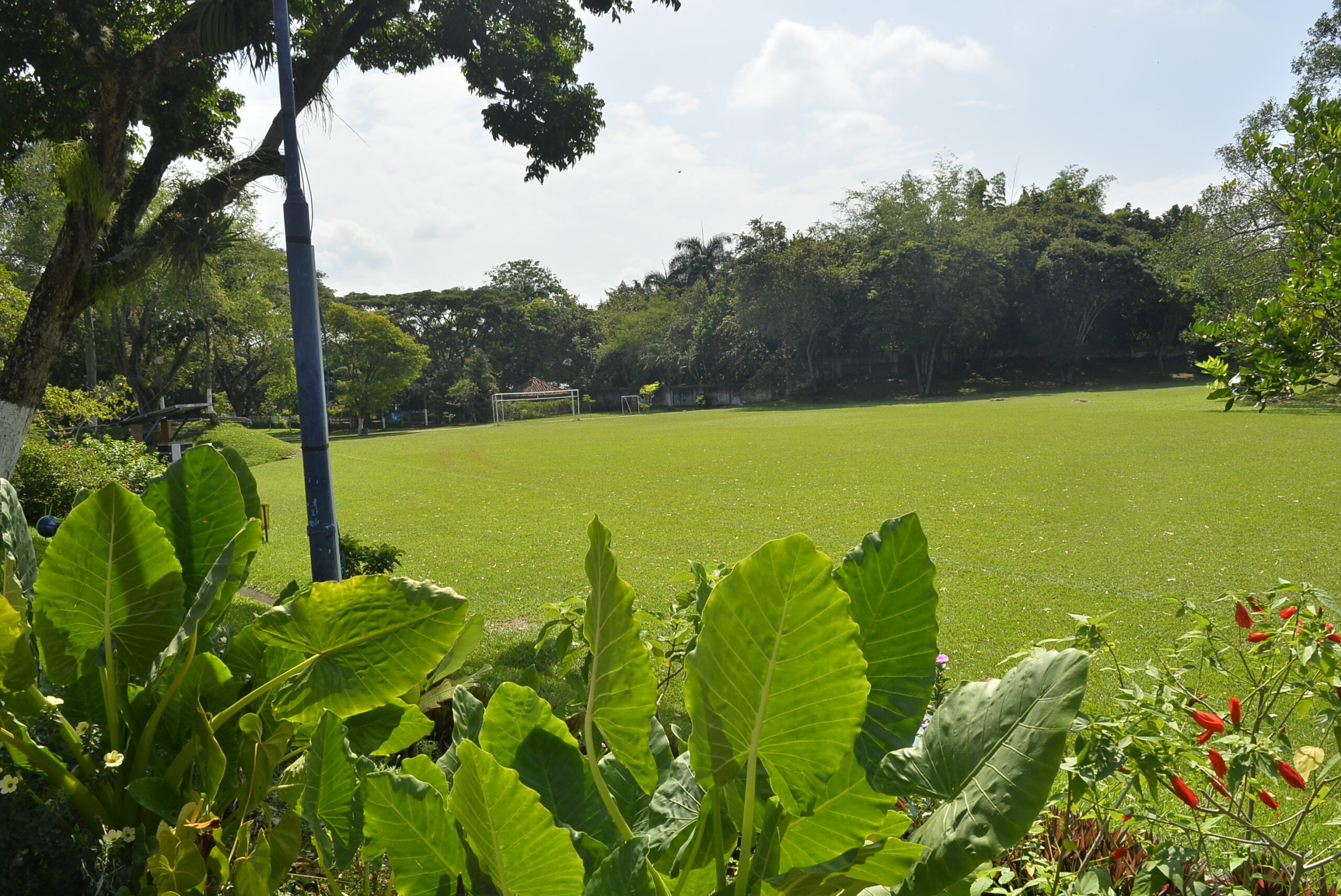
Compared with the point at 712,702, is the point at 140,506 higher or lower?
higher

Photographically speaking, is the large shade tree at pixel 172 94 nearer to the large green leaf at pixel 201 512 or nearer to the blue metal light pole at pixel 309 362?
the blue metal light pole at pixel 309 362

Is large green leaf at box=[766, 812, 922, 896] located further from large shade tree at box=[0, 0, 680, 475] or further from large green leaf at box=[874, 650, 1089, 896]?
large shade tree at box=[0, 0, 680, 475]

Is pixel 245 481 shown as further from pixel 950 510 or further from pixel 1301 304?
pixel 950 510

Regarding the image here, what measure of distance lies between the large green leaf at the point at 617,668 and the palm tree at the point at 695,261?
2299 inches

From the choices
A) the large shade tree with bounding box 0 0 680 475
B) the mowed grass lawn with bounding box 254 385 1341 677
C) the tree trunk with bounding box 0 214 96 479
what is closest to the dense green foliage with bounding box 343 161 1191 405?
the mowed grass lawn with bounding box 254 385 1341 677

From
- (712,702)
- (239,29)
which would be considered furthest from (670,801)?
(239,29)

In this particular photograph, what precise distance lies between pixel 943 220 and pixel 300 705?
4197 cm

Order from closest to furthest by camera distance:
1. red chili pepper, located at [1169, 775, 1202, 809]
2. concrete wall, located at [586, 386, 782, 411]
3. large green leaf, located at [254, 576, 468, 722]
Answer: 1. large green leaf, located at [254, 576, 468, 722]
2. red chili pepper, located at [1169, 775, 1202, 809]
3. concrete wall, located at [586, 386, 782, 411]

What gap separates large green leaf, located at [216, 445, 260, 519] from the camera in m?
1.30

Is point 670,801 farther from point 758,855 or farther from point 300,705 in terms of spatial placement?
point 300,705

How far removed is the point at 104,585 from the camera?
0.99 m

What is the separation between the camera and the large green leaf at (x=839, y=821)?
0.75 meters

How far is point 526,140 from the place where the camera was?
21.8 feet

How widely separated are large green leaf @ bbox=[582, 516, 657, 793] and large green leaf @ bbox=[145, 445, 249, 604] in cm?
71
